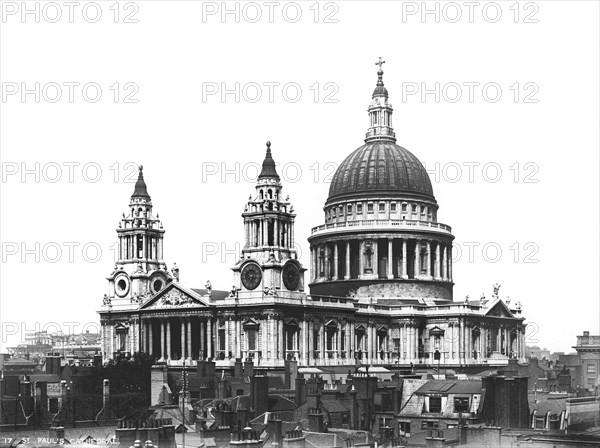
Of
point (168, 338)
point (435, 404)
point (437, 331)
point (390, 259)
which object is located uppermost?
point (390, 259)

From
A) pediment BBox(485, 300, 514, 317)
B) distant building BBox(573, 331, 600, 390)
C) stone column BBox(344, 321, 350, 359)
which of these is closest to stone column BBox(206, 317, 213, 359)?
stone column BBox(344, 321, 350, 359)

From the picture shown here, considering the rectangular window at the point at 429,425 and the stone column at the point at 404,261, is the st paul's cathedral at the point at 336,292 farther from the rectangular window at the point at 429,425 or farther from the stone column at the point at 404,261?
the rectangular window at the point at 429,425

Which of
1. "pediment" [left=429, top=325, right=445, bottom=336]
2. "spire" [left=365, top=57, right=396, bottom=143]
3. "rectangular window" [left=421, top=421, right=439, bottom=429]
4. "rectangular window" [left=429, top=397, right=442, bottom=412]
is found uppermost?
"spire" [left=365, top=57, right=396, bottom=143]

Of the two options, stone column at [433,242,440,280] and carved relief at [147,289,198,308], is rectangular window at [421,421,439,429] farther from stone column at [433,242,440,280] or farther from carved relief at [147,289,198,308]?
stone column at [433,242,440,280]

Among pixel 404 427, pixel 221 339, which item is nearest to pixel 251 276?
pixel 221 339

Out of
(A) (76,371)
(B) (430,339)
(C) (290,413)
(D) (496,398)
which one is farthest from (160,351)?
(D) (496,398)

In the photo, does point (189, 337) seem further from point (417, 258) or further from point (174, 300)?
point (417, 258)
